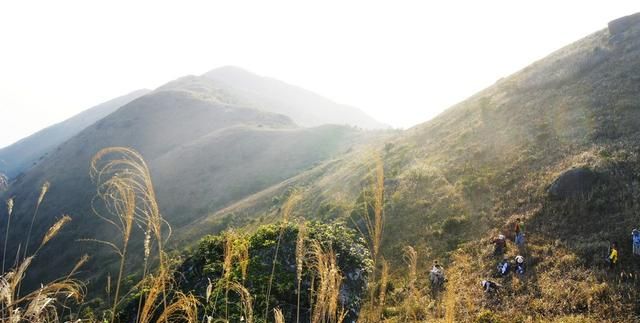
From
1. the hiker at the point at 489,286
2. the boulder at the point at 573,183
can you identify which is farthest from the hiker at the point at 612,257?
the boulder at the point at 573,183

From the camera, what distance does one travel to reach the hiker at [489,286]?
50.3ft

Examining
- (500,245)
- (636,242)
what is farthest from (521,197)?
(636,242)

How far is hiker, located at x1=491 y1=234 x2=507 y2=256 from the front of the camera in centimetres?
1811

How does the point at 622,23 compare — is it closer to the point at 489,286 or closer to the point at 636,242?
the point at 636,242

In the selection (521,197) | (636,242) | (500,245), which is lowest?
(636,242)

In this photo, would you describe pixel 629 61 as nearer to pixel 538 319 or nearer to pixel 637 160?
pixel 637 160

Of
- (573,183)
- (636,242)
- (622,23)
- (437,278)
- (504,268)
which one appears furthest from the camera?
(622,23)

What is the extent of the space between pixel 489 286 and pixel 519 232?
414cm

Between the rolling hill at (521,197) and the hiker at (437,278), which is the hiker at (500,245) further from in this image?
the hiker at (437,278)

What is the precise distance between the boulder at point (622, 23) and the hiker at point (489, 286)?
40799mm

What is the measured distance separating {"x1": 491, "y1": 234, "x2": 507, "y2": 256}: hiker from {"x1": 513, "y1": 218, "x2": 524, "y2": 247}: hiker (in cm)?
53

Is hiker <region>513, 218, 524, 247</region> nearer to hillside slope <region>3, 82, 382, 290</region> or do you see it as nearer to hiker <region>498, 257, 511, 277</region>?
hiker <region>498, 257, 511, 277</region>

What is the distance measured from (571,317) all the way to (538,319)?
0.89m

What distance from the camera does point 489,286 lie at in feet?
50.9
